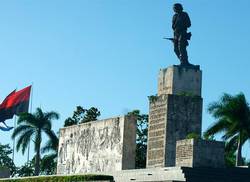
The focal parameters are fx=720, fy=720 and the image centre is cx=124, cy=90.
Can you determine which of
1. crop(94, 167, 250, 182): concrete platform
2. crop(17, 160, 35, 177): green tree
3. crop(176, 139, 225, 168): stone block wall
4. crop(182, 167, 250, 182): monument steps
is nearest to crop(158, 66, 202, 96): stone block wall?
crop(176, 139, 225, 168): stone block wall

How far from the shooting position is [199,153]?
22.6 meters

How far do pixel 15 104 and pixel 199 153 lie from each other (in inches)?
921

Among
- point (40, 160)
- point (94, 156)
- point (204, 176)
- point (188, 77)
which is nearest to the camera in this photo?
point (204, 176)

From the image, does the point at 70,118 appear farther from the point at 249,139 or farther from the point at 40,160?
the point at 249,139

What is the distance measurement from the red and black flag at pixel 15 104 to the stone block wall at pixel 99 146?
1268 centimetres

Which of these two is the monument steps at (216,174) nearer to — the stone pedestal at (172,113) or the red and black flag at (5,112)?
the stone pedestal at (172,113)

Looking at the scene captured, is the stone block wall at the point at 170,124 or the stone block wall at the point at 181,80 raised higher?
the stone block wall at the point at 181,80

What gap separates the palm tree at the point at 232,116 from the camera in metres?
28.7

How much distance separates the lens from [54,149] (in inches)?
1609

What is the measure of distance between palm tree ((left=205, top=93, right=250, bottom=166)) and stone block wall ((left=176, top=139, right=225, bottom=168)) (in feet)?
19.0

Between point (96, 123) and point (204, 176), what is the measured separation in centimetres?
901

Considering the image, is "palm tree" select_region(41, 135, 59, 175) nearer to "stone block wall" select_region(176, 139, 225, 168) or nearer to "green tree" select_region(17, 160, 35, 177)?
"green tree" select_region(17, 160, 35, 177)

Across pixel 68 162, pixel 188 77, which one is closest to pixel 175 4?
pixel 188 77

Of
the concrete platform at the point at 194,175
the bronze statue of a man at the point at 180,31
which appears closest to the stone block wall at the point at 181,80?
the bronze statue of a man at the point at 180,31
